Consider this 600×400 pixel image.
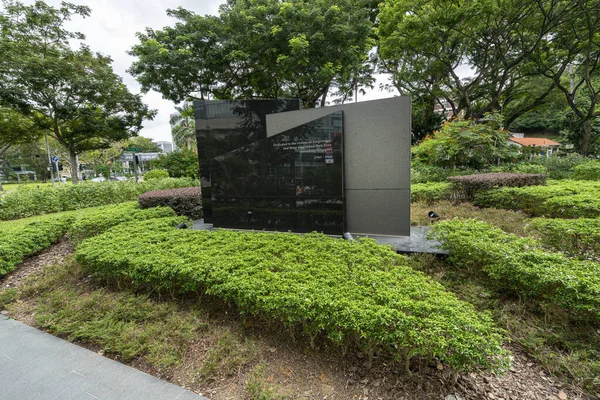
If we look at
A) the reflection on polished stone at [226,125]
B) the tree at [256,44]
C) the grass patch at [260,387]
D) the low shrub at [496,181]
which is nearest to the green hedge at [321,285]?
the grass patch at [260,387]

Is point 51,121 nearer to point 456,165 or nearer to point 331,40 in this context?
point 331,40

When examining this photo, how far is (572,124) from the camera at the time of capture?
56.9 ft

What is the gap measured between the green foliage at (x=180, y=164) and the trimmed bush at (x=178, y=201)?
8901 millimetres

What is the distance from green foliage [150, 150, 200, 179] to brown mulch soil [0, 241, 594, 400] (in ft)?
49.1

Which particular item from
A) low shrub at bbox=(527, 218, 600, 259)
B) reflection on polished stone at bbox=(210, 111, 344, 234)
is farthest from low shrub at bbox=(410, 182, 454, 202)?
low shrub at bbox=(527, 218, 600, 259)

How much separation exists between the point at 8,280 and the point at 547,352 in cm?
709

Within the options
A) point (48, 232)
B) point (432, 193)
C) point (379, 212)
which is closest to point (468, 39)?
point (432, 193)

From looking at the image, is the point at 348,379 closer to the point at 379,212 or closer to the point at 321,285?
the point at 321,285

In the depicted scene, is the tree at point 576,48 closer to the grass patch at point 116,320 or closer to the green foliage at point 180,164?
the grass patch at point 116,320

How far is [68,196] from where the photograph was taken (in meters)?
10.4

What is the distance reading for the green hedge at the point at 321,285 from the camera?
6.28 ft

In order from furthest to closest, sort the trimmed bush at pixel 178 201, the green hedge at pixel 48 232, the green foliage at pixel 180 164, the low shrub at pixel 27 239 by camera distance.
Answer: the green foliage at pixel 180 164
the trimmed bush at pixel 178 201
the green hedge at pixel 48 232
the low shrub at pixel 27 239

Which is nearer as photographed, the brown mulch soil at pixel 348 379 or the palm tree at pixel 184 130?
the brown mulch soil at pixel 348 379

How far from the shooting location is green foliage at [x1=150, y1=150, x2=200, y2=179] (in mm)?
16125
